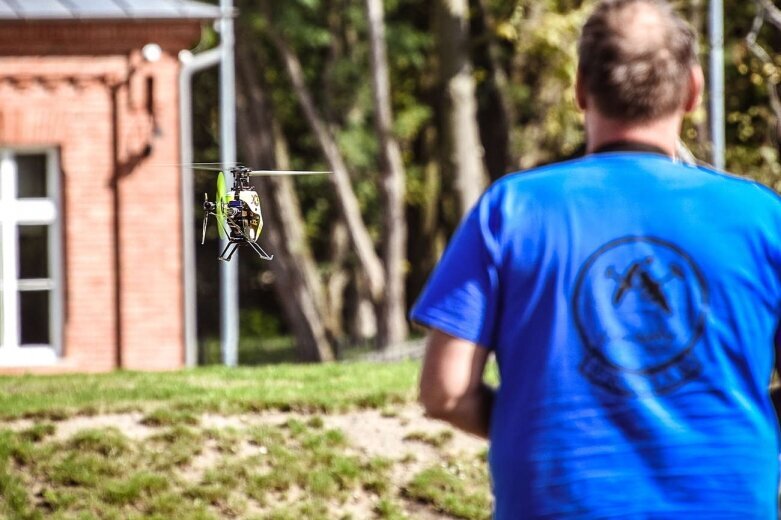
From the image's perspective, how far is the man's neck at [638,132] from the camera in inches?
95.4

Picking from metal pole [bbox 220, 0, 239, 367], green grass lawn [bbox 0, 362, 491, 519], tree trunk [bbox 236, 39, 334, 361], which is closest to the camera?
green grass lawn [bbox 0, 362, 491, 519]

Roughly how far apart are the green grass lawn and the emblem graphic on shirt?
566 centimetres

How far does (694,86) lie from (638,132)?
15 cm

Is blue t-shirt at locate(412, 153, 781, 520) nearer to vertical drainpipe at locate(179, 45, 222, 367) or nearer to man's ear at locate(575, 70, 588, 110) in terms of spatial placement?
man's ear at locate(575, 70, 588, 110)

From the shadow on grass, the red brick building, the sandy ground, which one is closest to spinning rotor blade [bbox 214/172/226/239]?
the sandy ground

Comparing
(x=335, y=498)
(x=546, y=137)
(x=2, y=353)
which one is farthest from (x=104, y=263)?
(x=546, y=137)

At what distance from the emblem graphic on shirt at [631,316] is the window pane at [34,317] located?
44.1 ft

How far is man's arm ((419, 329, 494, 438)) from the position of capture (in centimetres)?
239

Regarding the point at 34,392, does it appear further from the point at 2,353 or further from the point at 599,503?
the point at 599,503

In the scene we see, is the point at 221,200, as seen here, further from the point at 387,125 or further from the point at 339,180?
the point at 339,180

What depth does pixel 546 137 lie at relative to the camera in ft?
79.0

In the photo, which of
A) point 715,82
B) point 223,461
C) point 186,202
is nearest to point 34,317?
point 186,202

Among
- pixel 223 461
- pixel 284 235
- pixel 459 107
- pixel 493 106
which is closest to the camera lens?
pixel 223 461

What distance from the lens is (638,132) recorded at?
2422 mm
